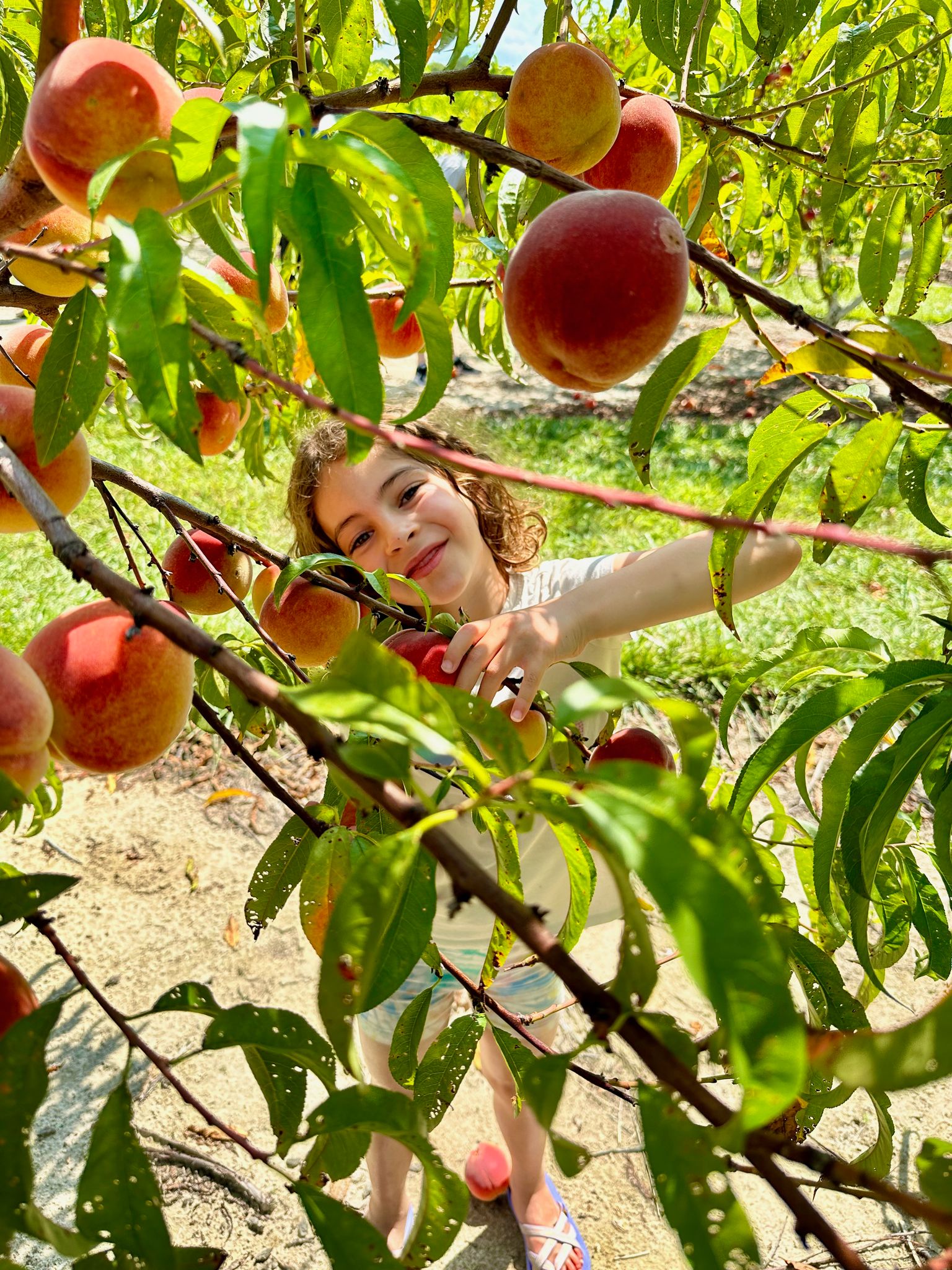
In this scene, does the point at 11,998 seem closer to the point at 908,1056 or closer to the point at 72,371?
the point at 72,371

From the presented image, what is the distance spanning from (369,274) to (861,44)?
89 cm

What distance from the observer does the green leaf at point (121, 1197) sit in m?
0.47

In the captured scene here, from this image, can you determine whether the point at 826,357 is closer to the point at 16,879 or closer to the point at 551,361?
the point at 551,361

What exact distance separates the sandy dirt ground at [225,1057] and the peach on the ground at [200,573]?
1.09 meters

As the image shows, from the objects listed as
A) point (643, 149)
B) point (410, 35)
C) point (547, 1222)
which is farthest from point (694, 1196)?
point (547, 1222)

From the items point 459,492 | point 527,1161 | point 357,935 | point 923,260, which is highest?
point 459,492

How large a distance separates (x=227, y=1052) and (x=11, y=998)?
1.58 metres

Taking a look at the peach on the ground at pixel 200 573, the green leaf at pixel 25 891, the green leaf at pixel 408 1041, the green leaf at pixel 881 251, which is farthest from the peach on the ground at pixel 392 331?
the green leaf at pixel 25 891

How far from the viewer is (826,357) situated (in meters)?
0.65

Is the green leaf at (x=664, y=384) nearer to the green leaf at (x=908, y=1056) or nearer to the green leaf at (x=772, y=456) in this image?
the green leaf at (x=772, y=456)

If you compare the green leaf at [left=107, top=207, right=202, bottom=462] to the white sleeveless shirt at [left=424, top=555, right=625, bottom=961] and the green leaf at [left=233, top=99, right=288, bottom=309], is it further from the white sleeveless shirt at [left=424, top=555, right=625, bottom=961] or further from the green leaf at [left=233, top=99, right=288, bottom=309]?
the white sleeveless shirt at [left=424, top=555, right=625, bottom=961]

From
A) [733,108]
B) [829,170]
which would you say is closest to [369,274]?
[733,108]

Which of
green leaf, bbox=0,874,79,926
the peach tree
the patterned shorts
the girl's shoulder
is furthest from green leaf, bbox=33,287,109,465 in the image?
the patterned shorts

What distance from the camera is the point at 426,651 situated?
3.25ft
